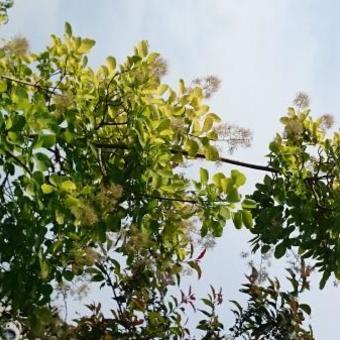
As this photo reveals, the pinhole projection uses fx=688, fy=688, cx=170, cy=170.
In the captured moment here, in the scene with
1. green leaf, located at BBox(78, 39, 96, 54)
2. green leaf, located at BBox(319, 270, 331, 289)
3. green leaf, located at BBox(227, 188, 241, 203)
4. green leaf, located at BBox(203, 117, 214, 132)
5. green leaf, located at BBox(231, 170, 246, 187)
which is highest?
green leaf, located at BBox(78, 39, 96, 54)

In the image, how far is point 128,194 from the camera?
4.60 metres

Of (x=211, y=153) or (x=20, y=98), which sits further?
(x=211, y=153)

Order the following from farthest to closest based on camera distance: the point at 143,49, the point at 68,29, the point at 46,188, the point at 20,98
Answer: the point at 68,29
the point at 143,49
the point at 20,98
the point at 46,188

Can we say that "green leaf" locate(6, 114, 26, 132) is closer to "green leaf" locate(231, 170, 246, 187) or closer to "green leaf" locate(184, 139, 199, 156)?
"green leaf" locate(184, 139, 199, 156)

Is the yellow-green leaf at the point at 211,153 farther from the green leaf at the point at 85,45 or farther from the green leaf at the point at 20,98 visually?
the green leaf at the point at 20,98

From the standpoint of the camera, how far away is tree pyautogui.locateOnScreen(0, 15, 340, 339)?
161 inches

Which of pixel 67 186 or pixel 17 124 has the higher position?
pixel 17 124

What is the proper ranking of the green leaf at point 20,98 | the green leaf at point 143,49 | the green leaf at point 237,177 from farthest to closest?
the green leaf at point 143,49, the green leaf at point 237,177, the green leaf at point 20,98

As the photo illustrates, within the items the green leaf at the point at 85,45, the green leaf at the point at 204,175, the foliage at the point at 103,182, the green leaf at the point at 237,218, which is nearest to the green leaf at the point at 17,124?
the foliage at the point at 103,182

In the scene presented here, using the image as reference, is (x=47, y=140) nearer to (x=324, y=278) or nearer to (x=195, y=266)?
(x=195, y=266)

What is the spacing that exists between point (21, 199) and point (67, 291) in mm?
703

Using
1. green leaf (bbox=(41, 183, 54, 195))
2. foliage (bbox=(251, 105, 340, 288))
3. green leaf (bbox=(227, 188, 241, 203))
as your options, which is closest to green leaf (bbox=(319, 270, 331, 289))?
Answer: foliage (bbox=(251, 105, 340, 288))

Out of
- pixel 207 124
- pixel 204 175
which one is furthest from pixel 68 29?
pixel 204 175

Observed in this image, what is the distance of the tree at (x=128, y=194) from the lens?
408 centimetres
